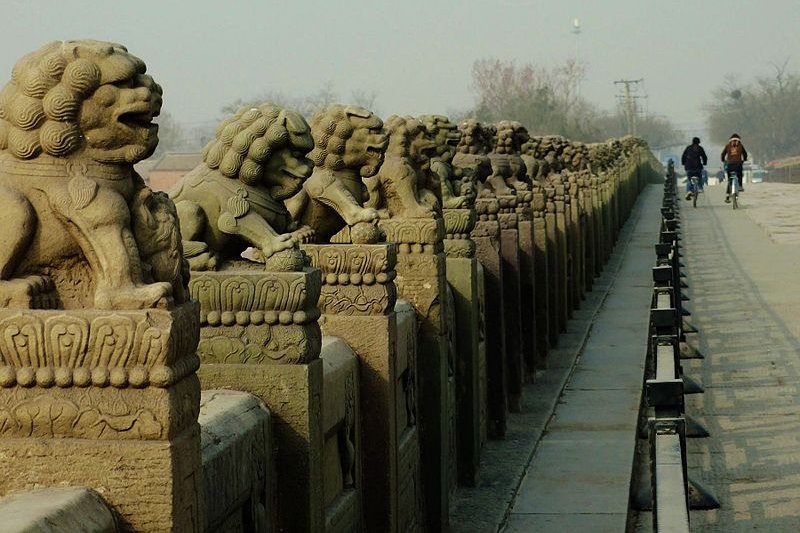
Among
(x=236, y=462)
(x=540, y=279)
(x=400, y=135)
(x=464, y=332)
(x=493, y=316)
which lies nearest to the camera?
(x=236, y=462)

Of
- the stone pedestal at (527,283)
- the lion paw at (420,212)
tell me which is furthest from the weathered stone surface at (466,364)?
the stone pedestal at (527,283)

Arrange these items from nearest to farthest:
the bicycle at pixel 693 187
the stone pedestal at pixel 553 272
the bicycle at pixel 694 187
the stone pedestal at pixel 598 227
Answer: the stone pedestal at pixel 553 272, the stone pedestal at pixel 598 227, the bicycle at pixel 694 187, the bicycle at pixel 693 187

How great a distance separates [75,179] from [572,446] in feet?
22.9

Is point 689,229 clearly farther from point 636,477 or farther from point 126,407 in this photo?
point 126,407

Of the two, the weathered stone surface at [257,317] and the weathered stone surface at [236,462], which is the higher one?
the weathered stone surface at [257,317]

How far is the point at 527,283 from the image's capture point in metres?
12.9

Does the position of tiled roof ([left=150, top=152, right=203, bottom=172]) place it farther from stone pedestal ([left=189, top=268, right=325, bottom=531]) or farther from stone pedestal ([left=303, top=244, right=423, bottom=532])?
stone pedestal ([left=189, top=268, right=325, bottom=531])

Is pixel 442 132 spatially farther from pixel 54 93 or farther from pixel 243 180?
pixel 54 93

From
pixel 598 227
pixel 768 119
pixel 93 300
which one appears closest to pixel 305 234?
pixel 93 300

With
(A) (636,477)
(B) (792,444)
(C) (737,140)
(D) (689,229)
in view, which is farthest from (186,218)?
(C) (737,140)

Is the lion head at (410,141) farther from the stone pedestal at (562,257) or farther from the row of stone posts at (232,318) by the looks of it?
the stone pedestal at (562,257)

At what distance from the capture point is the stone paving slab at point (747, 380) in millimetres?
8766

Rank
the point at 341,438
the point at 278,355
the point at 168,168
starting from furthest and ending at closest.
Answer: the point at 168,168 → the point at 341,438 → the point at 278,355

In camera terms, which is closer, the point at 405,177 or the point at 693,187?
the point at 405,177
